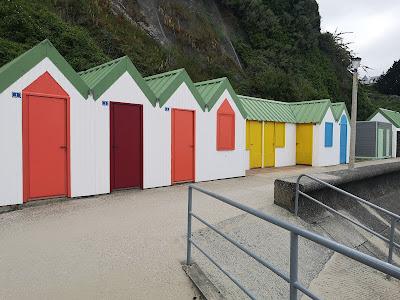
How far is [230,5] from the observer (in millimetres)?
33125

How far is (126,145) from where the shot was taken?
8680 mm

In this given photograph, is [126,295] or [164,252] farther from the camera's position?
[164,252]

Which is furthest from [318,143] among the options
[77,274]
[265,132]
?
[77,274]

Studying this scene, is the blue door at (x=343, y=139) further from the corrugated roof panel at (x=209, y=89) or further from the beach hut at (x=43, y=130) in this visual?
the beach hut at (x=43, y=130)

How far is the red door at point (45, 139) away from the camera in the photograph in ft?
22.7

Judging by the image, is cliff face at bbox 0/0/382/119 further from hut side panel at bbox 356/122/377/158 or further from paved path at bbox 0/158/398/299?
paved path at bbox 0/158/398/299

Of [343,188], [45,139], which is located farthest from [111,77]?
[343,188]

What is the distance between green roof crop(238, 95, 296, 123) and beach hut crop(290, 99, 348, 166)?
0.62 meters

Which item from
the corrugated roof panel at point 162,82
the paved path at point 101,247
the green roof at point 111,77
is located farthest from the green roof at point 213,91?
the paved path at point 101,247

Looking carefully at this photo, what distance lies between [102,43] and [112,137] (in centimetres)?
1347

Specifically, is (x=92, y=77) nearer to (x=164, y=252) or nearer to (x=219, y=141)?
(x=219, y=141)

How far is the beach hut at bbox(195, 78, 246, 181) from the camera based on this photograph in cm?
1066

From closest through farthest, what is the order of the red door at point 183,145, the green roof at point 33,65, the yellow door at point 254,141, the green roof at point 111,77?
the green roof at point 33,65, the green roof at point 111,77, the red door at point 183,145, the yellow door at point 254,141

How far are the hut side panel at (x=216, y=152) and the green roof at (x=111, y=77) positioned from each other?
2145 mm
